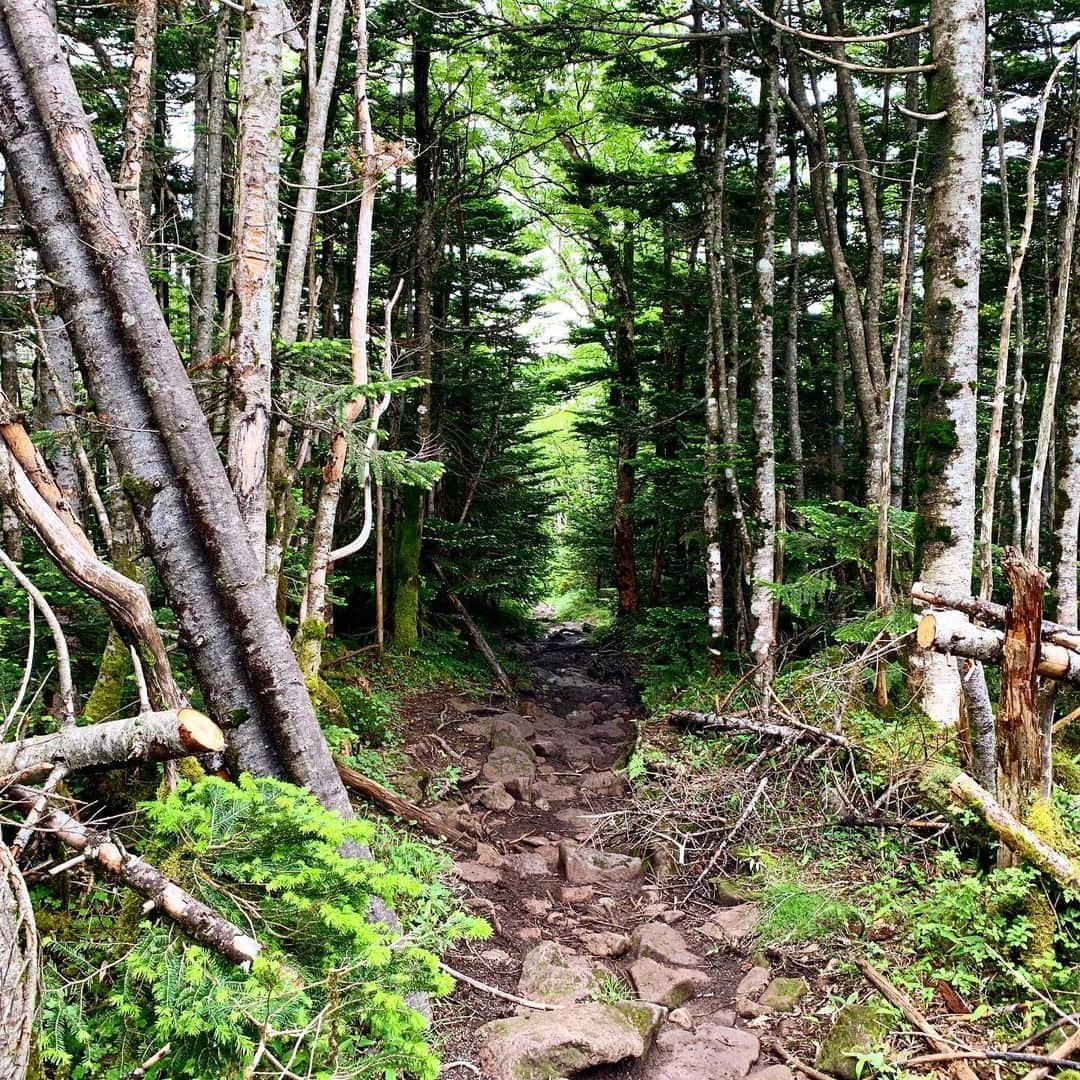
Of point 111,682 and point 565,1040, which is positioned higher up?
point 111,682

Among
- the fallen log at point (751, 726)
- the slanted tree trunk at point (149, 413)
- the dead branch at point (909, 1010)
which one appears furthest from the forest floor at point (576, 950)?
the slanted tree trunk at point (149, 413)

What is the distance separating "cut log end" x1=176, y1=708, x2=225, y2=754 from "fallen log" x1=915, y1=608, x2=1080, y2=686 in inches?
141

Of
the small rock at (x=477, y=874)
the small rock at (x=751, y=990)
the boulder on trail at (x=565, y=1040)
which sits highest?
the boulder on trail at (x=565, y=1040)

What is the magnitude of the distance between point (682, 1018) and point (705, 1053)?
34cm

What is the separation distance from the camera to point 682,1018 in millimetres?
4238

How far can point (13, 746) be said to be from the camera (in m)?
3.18

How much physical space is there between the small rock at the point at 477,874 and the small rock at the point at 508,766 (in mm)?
1798

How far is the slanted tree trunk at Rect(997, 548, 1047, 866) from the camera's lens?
385cm

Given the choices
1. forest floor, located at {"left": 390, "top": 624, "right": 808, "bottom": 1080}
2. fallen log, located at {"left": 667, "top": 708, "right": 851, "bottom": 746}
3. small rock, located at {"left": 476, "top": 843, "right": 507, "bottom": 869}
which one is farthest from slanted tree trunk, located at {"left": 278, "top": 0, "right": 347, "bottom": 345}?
fallen log, located at {"left": 667, "top": 708, "right": 851, "bottom": 746}

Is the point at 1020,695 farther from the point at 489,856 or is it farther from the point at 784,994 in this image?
the point at 489,856

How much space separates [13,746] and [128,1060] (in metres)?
1.35

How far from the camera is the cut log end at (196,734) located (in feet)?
10.4

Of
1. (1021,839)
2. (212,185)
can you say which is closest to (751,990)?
(1021,839)

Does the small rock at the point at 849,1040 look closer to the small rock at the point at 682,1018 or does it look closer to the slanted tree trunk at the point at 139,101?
the small rock at the point at 682,1018
